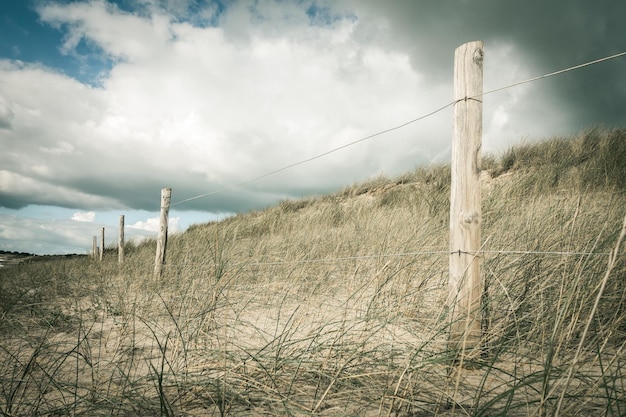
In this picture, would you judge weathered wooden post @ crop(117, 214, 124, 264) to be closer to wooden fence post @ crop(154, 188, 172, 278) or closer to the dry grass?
the dry grass

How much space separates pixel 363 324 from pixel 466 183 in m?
1.35

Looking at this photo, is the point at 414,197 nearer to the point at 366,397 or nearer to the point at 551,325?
the point at 551,325

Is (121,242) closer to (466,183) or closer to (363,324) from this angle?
(363,324)

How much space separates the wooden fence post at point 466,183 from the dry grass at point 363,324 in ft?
0.43

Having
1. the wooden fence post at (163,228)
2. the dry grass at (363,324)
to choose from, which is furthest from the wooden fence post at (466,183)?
the wooden fence post at (163,228)

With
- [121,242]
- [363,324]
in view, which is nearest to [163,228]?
[121,242]

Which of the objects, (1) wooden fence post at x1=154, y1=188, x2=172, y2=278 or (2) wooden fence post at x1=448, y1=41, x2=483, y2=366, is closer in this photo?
(2) wooden fence post at x1=448, y1=41, x2=483, y2=366

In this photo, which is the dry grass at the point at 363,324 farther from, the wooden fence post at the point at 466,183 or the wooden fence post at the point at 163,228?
the wooden fence post at the point at 163,228

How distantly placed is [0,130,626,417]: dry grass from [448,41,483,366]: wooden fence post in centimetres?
13

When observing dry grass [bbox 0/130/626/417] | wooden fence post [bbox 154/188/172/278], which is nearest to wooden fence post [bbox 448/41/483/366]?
dry grass [bbox 0/130/626/417]

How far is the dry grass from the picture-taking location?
5.14ft

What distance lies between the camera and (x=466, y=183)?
2199 millimetres

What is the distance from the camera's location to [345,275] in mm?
4152

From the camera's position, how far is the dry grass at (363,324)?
61.7 inches
